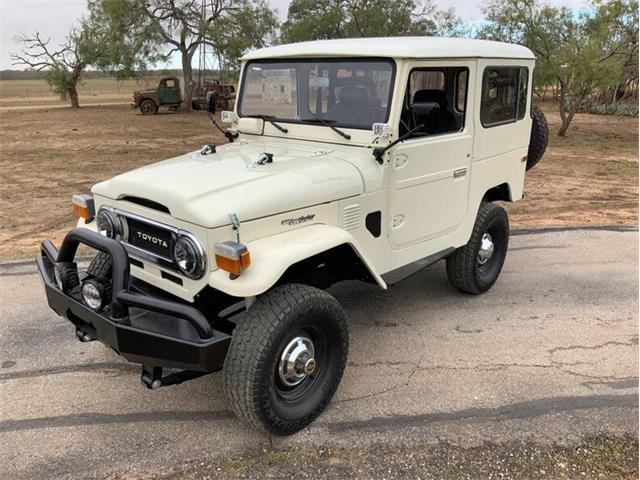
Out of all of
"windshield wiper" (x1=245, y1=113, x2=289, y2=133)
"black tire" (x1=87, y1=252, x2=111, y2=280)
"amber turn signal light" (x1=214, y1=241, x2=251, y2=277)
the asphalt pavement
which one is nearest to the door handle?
the asphalt pavement

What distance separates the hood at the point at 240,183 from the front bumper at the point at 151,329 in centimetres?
40

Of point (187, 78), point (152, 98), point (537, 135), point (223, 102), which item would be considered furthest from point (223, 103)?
point (537, 135)

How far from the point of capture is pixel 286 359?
3066 mm

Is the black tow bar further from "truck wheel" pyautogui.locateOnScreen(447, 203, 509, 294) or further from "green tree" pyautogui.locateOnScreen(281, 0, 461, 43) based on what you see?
"green tree" pyautogui.locateOnScreen(281, 0, 461, 43)

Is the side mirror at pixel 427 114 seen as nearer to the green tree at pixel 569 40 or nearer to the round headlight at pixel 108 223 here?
the round headlight at pixel 108 223

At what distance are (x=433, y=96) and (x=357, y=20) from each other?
25032 millimetres

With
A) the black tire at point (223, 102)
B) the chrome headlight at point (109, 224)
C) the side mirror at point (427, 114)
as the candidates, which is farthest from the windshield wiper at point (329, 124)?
the black tire at point (223, 102)

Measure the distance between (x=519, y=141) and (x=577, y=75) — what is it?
13855mm

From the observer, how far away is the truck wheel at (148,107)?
27484 millimetres

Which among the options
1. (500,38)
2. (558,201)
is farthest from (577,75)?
(558,201)

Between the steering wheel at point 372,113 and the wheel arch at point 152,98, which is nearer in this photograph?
the steering wheel at point 372,113

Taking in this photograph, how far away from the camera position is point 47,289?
128 inches

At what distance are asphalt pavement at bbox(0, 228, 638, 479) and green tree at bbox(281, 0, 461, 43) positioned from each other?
23.8 meters

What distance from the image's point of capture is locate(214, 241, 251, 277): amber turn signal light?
2707 mm
